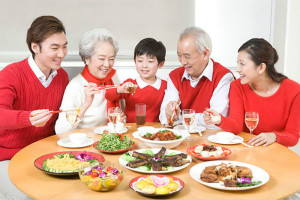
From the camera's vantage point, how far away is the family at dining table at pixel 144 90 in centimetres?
219

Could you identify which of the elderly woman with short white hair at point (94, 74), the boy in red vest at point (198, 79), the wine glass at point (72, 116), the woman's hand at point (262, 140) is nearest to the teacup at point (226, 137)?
the woman's hand at point (262, 140)

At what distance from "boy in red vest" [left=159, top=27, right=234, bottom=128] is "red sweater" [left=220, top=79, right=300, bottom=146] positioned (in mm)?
181

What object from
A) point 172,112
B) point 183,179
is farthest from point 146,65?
point 183,179

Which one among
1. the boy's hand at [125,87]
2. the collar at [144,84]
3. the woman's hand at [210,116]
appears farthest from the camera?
the collar at [144,84]

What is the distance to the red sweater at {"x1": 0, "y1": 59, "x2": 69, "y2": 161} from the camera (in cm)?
222

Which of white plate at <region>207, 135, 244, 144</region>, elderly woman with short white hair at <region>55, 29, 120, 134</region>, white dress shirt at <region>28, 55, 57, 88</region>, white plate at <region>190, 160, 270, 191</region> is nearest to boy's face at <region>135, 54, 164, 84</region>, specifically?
elderly woman with short white hair at <region>55, 29, 120, 134</region>

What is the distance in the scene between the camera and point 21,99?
7.63 feet

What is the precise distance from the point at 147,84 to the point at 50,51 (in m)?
0.90

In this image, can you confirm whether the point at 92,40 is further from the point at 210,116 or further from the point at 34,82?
the point at 210,116

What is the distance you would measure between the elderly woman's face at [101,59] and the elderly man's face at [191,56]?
0.59 m

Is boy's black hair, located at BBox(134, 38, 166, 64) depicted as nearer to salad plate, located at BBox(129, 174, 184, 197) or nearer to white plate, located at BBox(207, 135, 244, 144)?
white plate, located at BBox(207, 135, 244, 144)

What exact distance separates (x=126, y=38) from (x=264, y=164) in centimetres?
253

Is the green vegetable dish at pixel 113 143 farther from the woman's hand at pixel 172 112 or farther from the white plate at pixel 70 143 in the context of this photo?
the woman's hand at pixel 172 112

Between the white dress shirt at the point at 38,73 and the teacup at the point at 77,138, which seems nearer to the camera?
the teacup at the point at 77,138
